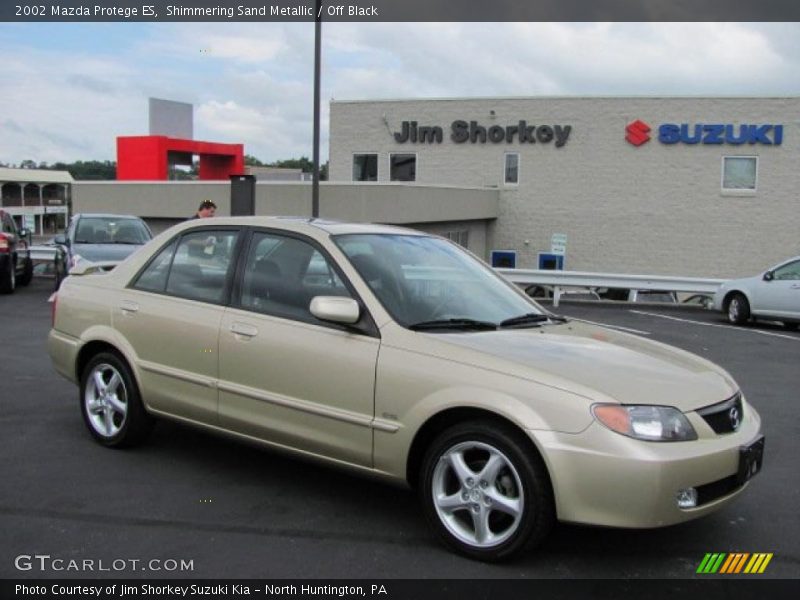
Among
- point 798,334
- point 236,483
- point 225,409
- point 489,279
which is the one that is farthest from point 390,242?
point 798,334

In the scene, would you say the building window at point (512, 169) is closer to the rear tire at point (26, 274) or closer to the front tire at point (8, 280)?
the rear tire at point (26, 274)

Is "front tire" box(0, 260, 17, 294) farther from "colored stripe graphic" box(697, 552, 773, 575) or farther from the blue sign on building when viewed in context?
the blue sign on building

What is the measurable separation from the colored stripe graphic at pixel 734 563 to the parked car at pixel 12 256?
→ 15281 mm

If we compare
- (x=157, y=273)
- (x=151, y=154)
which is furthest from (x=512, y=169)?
(x=157, y=273)

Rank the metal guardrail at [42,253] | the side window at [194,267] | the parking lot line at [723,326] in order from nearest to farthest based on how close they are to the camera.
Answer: the side window at [194,267], the parking lot line at [723,326], the metal guardrail at [42,253]

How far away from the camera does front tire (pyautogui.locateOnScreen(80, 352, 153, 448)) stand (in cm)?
556

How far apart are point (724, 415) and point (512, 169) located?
26.5 meters

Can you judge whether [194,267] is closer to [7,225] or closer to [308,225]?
[308,225]

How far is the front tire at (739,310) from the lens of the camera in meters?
14.9

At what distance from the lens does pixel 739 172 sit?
28141mm
